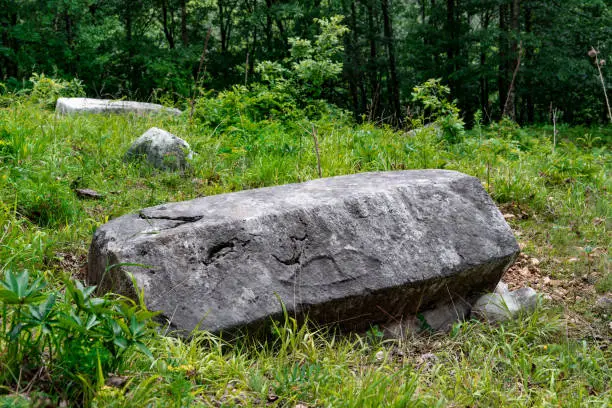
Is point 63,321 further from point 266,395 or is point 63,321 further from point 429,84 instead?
point 429,84

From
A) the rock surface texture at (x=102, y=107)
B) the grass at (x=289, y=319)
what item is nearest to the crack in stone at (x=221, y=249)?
the grass at (x=289, y=319)

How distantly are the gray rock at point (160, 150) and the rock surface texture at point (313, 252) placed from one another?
1.53 m

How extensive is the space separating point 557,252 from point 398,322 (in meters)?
1.95

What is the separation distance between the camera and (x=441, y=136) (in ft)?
20.5

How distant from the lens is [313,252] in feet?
10.3

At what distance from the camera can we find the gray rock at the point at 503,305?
3.49 m

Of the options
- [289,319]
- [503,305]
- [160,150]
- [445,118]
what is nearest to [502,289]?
[503,305]

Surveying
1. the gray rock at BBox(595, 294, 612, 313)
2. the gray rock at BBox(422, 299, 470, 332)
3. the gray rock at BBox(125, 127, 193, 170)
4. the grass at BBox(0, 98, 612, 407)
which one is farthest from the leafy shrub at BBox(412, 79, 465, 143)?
the gray rock at BBox(422, 299, 470, 332)

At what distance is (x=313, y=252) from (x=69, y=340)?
149cm

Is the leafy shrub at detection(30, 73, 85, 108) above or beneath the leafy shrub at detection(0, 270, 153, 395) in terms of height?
above

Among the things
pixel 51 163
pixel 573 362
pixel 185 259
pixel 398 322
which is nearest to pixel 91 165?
pixel 51 163

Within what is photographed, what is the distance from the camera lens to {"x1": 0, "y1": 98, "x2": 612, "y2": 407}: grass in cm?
228

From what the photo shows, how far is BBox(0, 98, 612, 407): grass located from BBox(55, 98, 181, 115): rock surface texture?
21.2 inches

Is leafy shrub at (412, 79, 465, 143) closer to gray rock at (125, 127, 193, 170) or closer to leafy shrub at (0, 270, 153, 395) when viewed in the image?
gray rock at (125, 127, 193, 170)
